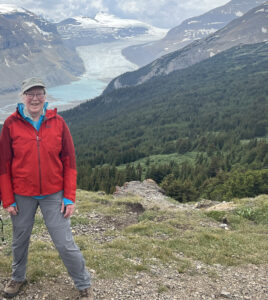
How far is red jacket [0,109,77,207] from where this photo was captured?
21.5ft

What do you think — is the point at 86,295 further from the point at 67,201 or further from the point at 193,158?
the point at 193,158

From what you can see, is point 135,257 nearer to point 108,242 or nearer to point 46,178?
point 108,242

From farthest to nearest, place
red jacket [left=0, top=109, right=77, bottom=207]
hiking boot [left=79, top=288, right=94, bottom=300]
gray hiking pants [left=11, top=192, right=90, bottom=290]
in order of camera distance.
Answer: hiking boot [left=79, top=288, right=94, bottom=300] < gray hiking pants [left=11, top=192, right=90, bottom=290] < red jacket [left=0, top=109, right=77, bottom=207]

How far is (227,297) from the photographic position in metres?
8.80

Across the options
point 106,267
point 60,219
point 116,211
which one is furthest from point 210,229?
point 60,219

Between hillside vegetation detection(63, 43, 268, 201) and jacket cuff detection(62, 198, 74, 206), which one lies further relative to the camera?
hillside vegetation detection(63, 43, 268, 201)

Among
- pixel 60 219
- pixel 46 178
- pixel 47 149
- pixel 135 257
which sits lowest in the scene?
pixel 135 257

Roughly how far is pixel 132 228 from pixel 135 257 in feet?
11.7

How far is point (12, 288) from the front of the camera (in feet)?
24.5

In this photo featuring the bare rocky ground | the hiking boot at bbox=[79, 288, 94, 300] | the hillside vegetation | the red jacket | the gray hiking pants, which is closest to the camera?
the red jacket

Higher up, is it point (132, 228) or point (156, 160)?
point (132, 228)

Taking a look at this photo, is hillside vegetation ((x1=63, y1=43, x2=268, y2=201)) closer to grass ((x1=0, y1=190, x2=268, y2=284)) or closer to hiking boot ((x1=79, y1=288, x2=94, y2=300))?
grass ((x1=0, y1=190, x2=268, y2=284))

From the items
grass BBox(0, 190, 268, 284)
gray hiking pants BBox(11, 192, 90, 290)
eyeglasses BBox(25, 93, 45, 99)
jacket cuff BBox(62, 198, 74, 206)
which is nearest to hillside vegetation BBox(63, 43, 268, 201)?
grass BBox(0, 190, 268, 284)

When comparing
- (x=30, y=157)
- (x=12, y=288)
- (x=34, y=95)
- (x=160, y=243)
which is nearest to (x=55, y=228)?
(x=30, y=157)
